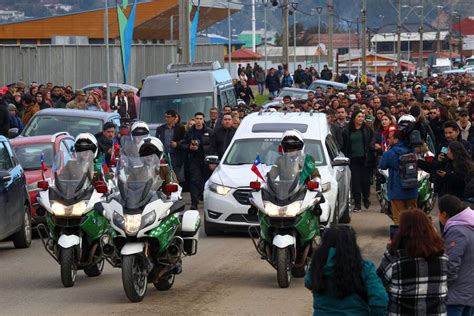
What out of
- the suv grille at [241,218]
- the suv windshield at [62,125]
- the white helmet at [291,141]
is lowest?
the suv grille at [241,218]

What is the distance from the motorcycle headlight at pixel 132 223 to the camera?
12.4m

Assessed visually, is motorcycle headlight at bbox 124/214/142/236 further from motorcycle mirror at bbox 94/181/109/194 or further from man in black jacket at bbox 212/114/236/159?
man in black jacket at bbox 212/114/236/159

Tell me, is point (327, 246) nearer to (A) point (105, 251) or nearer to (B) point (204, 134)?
(A) point (105, 251)

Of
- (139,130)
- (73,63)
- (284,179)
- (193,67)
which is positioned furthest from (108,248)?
(73,63)

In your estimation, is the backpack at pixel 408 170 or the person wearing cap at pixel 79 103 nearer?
the backpack at pixel 408 170

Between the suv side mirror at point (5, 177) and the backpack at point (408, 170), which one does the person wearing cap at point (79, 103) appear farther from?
the backpack at point (408, 170)

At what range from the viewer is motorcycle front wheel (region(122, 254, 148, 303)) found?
1225cm

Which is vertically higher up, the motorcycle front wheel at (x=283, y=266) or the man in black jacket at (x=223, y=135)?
the man in black jacket at (x=223, y=135)

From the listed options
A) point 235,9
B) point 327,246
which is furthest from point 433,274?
point 235,9

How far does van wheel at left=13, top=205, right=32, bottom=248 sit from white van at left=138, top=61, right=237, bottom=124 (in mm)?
9813

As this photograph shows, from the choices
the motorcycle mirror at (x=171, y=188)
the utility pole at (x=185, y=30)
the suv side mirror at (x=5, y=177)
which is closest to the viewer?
the motorcycle mirror at (x=171, y=188)

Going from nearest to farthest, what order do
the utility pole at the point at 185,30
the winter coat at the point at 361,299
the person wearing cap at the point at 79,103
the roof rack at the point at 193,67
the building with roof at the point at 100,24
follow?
1. the winter coat at the point at 361,299
2. the person wearing cap at the point at 79,103
3. the roof rack at the point at 193,67
4. the utility pole at the point at 185,30
5. the building with roof at the point at 100,24

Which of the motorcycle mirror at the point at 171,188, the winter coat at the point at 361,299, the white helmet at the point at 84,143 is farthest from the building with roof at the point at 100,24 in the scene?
the winter coat at the point at 361,299

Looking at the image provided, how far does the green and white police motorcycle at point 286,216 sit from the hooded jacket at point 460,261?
443cm
